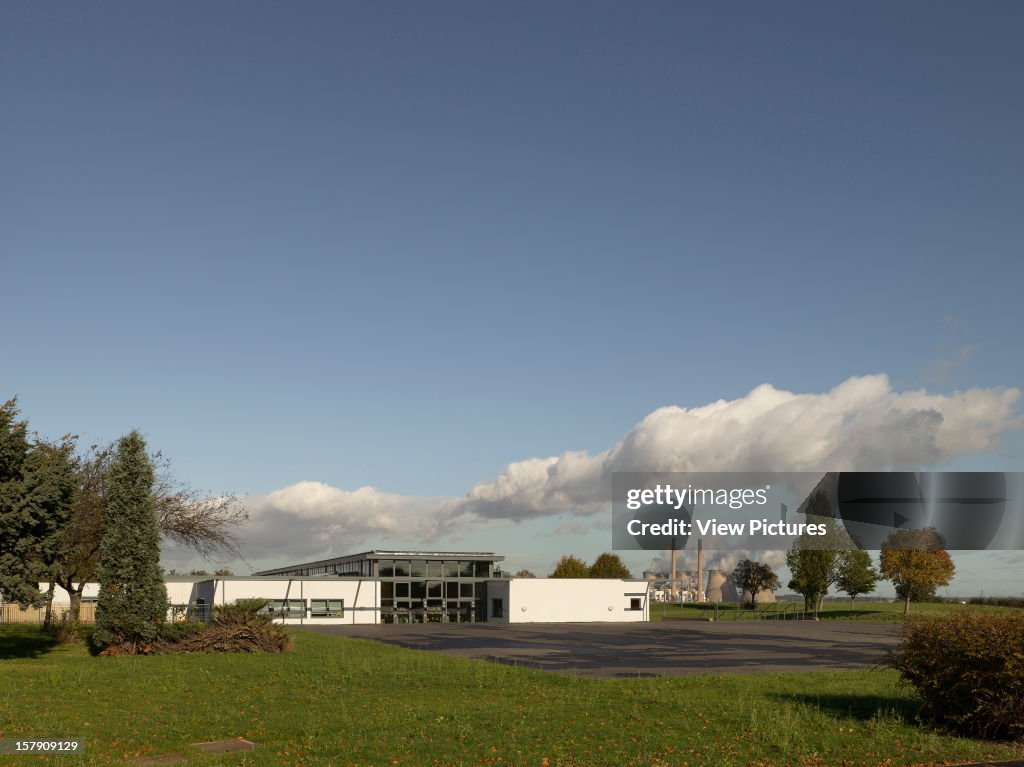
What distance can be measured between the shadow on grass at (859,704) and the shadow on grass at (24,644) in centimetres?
2381

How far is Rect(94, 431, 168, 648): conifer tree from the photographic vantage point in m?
31.0

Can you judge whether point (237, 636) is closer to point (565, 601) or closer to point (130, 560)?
point (130, 560)

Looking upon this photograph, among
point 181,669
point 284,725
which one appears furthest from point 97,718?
point 181,669

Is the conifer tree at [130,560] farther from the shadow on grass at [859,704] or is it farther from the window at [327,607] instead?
the window at [327,607]

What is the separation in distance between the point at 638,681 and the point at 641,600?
167 feet

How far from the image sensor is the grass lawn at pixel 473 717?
13.0 metres

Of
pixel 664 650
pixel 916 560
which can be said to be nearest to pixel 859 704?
pixel 664 650

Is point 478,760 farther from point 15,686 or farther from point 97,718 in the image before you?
point 15,686

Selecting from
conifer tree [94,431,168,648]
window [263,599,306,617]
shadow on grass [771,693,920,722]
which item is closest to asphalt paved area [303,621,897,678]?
shadow on grass [771,693,920,722]

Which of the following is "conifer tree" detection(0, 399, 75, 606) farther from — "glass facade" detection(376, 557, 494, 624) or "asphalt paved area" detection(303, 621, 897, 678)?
"glass facade" detection(376, 557, 494, 624)

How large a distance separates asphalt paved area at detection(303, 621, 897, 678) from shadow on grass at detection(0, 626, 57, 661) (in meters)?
12.7

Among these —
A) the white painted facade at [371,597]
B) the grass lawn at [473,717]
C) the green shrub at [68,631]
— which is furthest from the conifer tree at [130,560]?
the white painted facade at [371,597]

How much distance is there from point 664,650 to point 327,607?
34.5 metres

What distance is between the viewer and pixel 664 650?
33938mm
